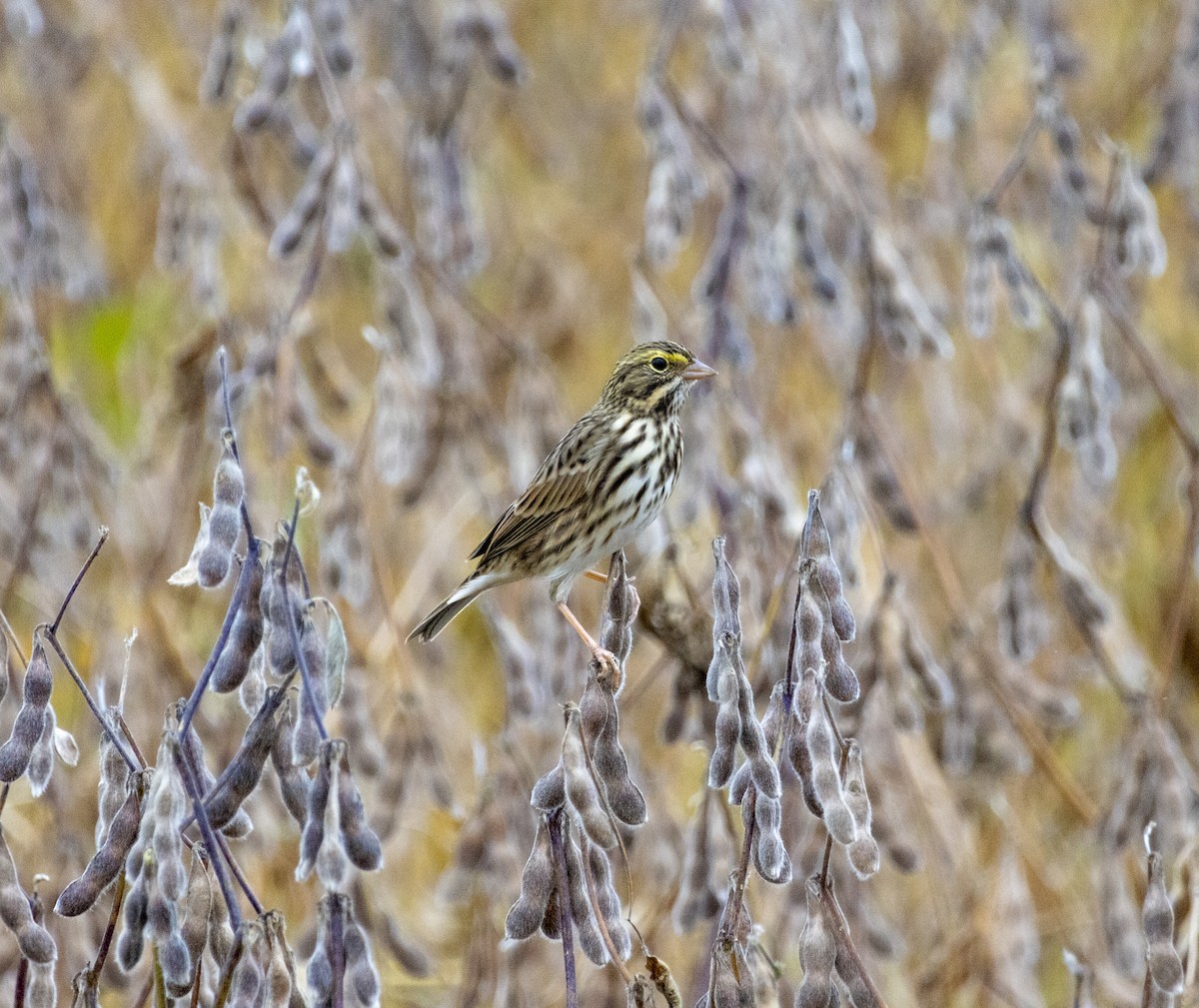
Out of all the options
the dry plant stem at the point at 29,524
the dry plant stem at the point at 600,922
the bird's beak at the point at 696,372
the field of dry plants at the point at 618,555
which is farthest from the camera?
the dry plant stem at the point at 29,524

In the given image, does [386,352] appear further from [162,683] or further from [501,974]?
[501,974]

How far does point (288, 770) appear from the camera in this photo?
224 cm

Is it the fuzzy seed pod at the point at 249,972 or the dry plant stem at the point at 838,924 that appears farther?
the dry plant stem at the point at 838,924

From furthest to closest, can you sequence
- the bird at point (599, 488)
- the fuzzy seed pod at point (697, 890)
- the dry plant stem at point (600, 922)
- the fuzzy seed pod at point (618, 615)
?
the bird at point (599, 488), the fuzzy seed pod at point (697, 890), the fuzzy seed pod at point (618, 615), the dry plant stem at point (600, 922)

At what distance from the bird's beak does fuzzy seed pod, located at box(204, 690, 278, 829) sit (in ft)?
5.62

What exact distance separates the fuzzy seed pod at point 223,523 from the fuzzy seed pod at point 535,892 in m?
0.58

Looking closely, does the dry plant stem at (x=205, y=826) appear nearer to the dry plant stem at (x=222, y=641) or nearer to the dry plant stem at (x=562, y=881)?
the dry plant stem at (x=222, y=641)

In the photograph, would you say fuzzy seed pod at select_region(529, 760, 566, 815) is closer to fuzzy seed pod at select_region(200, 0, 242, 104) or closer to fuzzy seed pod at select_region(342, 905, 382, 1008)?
fuzzy seed pod at select_region(342, 905, 382, 1008)

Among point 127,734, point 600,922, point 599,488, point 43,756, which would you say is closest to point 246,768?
Answer: point 127,734

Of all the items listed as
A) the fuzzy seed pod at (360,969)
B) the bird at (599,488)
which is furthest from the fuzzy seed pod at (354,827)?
the bird at (599,488)

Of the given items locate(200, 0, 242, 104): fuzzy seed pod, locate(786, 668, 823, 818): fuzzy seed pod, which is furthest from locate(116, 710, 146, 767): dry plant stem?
locate(200, 0, 242, 104): fuzzy seed pod

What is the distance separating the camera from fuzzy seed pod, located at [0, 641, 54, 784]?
2193 mm

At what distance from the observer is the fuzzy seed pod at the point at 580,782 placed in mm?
→ 2082

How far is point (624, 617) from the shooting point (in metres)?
2.50
